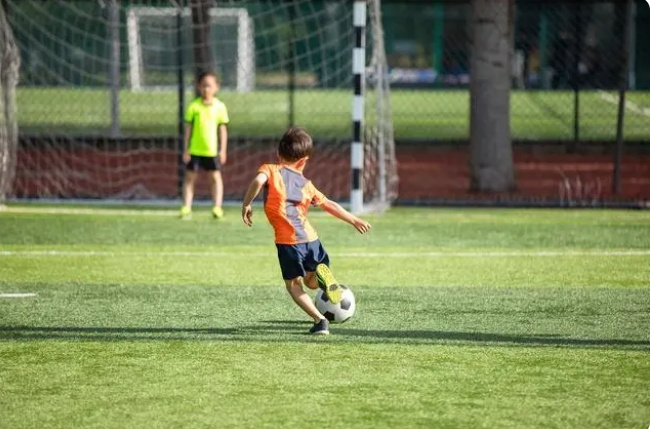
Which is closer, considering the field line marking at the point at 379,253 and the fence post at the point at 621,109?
the field line marking at the point at 379,253

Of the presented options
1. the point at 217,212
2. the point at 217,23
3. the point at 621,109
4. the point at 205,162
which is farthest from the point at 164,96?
the point at 217,212

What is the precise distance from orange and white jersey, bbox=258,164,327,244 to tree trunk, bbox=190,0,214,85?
31.7ft

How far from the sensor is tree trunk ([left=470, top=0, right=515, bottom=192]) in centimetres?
1702

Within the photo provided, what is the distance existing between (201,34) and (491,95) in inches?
176

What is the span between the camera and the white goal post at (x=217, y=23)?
69.6 feet

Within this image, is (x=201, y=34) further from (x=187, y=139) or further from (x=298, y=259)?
(x=298, y=259)

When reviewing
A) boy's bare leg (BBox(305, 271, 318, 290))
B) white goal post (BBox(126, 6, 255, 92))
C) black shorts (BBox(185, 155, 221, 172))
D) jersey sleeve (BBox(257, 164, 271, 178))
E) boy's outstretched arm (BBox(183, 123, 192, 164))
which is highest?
white goal post (BBox(126, 6, 255, 92))

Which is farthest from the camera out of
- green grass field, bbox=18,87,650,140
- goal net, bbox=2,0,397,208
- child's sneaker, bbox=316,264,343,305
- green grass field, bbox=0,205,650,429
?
green grass field, bbox=18,87,650,140

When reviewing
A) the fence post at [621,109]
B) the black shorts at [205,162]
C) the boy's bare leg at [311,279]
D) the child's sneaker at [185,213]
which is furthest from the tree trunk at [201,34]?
the boy's bare leg at [311,279]

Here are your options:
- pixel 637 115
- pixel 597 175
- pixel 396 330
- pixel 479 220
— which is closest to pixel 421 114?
pixel 637 115

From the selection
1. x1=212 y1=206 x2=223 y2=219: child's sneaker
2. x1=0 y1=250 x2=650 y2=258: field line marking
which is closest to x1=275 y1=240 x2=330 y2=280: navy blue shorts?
x1=0 y1=250 x2=650 y2=258: field line marking

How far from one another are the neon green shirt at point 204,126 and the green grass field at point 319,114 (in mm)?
11681

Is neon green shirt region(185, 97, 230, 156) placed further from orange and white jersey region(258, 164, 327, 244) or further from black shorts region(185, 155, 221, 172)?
orange and white jersey region(258, 164, 327, 244)

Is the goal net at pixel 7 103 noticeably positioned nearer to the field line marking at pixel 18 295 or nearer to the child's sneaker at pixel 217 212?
the child's sneaker at pixel 217 212
